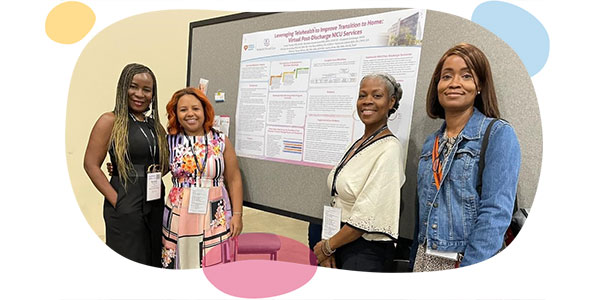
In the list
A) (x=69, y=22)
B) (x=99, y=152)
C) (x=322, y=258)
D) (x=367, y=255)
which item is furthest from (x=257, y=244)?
(x=69, y=22)

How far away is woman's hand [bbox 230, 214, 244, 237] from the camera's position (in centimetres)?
114

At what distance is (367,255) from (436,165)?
13.0 inches

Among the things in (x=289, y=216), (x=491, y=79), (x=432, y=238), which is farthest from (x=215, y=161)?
(x=491, y=79)

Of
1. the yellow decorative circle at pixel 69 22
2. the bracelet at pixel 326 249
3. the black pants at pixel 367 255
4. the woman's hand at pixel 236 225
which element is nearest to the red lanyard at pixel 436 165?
the black pants at pixel 367 255

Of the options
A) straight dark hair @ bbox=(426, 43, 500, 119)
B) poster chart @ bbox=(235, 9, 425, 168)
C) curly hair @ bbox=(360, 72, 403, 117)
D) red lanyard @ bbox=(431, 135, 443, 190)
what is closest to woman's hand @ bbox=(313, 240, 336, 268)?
poster chart @ bbox=(235, 9, 425, 168)

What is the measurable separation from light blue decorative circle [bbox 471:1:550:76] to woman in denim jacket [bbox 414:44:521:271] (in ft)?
0.27

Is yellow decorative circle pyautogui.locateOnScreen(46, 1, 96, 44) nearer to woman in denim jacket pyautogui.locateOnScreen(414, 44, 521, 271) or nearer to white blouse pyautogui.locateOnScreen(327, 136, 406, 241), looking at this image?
white blouse pyautogui.locateOnScreen(327, 136, 406, 241)

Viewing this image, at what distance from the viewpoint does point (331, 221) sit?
39.9 inches

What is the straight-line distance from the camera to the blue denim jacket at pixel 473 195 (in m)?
0.82

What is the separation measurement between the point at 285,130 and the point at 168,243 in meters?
0.56

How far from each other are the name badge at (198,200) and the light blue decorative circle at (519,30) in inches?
37.1

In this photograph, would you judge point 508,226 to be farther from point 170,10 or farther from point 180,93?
point 170,10

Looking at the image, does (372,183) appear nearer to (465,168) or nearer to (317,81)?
(465,168)

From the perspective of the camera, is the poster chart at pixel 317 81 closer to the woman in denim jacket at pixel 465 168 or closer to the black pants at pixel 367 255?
the woman in denim jacket at pixel 465 168
